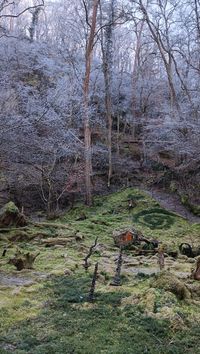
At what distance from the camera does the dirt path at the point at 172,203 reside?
1525 cm

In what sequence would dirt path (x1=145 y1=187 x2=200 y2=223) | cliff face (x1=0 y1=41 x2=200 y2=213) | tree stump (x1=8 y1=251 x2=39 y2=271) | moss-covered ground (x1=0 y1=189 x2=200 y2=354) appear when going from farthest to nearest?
dirt path (x1=145 y1=187 x2=200 y2=223) → cliff face (x1=0 y1=41 x2=200 y2=213) → tree stump (x1=8 y1=251 x2=39 y2=271) → moss-covered ground (x1=0 y1=189 x2=200 y2=354)

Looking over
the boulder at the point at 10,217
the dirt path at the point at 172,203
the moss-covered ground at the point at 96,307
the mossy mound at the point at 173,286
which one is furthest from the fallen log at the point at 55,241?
the dirt path at the point at 172,203

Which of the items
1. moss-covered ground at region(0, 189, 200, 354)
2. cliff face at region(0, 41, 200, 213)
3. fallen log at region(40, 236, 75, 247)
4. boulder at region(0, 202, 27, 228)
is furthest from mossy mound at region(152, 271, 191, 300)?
boulder at region(0, 202, 27, 228)

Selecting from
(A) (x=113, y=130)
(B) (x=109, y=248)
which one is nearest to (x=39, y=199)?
(B) (x=109, y=248)

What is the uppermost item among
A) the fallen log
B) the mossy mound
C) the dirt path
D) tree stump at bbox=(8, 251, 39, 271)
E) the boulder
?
the mossy mound

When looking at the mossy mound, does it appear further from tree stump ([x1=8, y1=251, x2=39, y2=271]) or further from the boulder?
the boulder

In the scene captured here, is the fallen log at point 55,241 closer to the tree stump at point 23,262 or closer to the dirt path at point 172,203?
the tree stump at point 23,262

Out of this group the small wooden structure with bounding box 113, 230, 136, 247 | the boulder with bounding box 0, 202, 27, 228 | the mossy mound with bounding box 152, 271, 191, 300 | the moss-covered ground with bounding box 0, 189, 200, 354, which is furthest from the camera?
the boulder with bounding box 0, 202, 27, 228

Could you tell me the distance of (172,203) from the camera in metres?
16.7

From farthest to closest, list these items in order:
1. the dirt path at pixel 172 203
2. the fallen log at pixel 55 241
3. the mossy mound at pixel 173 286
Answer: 1. the dirt path at pixel 172 203
2. the fallen log at pixel 55 241
3. the mossy mound at pixel 173 286

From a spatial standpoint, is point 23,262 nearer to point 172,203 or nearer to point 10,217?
point 10,217

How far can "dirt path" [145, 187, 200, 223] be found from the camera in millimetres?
15250

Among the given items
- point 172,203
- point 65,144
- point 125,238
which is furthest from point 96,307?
point 172,203

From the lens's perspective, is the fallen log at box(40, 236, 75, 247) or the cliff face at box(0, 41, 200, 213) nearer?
the fallen log at box(40, 236, 75, 247)
